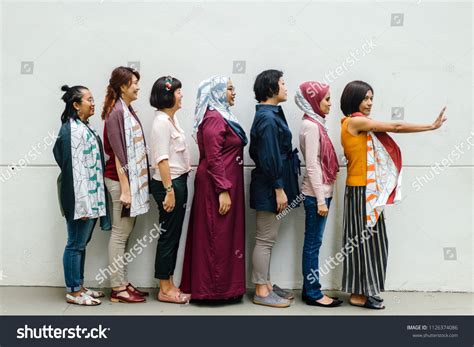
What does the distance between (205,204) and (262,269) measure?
62 cm

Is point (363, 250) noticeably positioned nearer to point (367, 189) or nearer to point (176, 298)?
point (367, 189)

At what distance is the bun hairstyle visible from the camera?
3812mm

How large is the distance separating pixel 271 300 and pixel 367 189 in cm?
104

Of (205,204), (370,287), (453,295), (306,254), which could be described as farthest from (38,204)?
(453,295)

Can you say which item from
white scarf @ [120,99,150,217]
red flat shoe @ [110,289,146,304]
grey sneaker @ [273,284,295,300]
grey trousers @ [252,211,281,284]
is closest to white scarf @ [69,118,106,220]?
white scarf @ [120,99,150,217]

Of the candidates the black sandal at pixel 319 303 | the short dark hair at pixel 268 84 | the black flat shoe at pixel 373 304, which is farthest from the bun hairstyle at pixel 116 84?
the black flat shoe at pixel 373 304

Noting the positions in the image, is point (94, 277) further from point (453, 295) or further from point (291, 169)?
point (453, 295)

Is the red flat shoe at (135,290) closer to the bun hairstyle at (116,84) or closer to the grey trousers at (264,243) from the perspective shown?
the grey trousers at (264,243)

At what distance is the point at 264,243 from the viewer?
3865 millimetres

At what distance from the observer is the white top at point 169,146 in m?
3.71

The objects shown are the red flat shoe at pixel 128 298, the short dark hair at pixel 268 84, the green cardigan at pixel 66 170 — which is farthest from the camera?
the red flat shoe at pixel 128 298

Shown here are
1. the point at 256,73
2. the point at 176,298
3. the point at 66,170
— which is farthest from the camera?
the point at 256,73

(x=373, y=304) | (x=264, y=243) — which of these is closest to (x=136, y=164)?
(x=264, y=243)

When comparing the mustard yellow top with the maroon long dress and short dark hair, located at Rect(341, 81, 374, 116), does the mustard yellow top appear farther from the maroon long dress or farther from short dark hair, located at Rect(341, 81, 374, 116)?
the maroon long dress
